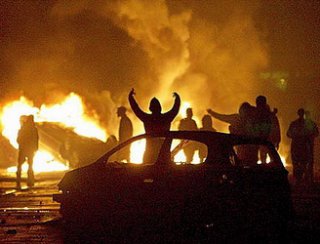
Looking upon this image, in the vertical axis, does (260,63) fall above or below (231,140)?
above

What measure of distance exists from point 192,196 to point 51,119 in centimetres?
2234

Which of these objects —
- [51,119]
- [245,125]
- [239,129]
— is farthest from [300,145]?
[51,119]

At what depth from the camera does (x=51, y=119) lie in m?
29.3

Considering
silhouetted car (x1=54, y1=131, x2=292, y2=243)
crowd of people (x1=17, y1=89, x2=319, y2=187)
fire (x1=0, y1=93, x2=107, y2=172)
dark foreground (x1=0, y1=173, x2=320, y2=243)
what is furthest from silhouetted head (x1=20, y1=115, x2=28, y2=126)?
silhouetted car (x1=54, y1=131, x2=292, y2=243)

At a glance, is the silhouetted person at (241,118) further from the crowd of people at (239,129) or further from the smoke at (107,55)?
the smoke at (107,55)

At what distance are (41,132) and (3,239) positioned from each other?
15775 mm

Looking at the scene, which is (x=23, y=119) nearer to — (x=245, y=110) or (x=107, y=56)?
(x=245, y=110)

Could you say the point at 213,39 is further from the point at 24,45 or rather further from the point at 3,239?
the point at 3,239

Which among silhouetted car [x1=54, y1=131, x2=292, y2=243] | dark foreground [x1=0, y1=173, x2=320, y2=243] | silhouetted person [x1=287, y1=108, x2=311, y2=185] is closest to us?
silhouetted car [x1=54, y1=131, x2=292, y2=243]

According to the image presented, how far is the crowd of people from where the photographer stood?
11.3 m

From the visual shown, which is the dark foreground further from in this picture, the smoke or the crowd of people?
the smoke

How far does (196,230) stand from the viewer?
25.3 feet

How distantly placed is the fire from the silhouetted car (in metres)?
15.5

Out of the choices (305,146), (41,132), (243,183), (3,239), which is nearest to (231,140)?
(243,183)
